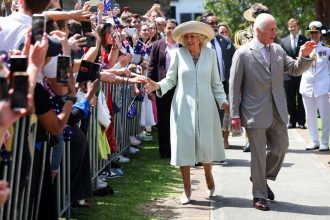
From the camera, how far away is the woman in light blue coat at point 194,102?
27.8 feet

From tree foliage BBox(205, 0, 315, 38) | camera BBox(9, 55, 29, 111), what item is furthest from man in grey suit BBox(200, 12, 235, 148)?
tree foliage BBox(205, 0, 315, 38)

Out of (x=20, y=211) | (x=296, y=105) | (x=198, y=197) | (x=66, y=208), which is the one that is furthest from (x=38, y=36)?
(x=296, y=105)

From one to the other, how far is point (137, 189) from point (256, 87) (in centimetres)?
205

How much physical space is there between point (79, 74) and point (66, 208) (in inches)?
60.9

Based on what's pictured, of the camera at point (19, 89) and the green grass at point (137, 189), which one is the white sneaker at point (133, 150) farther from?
the camera at point (19, 89)

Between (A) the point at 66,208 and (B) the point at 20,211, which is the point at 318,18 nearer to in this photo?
(A) the point at 66,208

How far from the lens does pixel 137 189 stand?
30.3 ft

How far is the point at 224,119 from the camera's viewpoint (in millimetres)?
→ 12758

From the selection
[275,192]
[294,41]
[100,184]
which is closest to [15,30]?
[100,184]

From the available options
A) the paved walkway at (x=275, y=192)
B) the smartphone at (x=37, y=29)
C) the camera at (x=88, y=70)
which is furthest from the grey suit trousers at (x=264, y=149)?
the smartphone at (x=37, y=29)

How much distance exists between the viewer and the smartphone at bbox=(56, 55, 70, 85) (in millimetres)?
5027

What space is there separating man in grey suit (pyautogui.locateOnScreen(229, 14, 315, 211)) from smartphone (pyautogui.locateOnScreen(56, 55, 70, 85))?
345 cm

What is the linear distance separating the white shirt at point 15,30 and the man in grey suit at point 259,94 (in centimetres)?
329

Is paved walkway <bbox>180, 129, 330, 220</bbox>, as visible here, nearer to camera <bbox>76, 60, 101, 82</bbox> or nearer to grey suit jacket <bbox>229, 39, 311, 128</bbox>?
grey suit jacket <bbox>229, 39, 311, 128</bbox>
